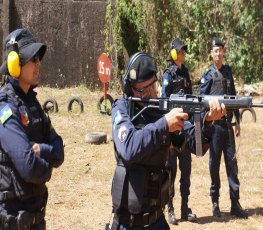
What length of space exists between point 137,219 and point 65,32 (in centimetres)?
1341

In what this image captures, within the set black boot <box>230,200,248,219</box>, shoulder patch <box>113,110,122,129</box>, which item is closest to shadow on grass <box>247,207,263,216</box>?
black boot <box>230,200,248,219</box>

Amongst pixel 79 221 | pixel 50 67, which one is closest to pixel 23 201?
pixel 79 221

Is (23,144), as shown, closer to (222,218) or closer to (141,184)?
(141,184)

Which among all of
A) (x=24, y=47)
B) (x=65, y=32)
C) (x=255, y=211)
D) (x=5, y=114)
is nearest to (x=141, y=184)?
(x=5, y=114)

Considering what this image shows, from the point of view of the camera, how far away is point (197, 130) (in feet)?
12.2

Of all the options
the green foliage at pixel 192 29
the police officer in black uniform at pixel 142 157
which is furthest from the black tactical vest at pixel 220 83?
the green foliage at pixel 192 29

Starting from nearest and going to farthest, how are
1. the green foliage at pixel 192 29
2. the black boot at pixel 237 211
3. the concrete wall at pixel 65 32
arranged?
the black boot at pixel 237 211 < the green foliage at pixel 192 29 < the concrete wall at pixel 65 32

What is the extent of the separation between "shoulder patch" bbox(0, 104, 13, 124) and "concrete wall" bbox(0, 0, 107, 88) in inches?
520

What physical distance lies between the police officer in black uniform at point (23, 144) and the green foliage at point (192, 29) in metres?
12.4

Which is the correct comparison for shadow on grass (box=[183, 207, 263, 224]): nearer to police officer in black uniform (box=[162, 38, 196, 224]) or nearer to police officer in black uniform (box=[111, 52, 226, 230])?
police officer in black uniform (box=[162, 38, 196, 224])

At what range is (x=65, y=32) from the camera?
16.5 meters

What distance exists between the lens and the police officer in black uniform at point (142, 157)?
3.52 m

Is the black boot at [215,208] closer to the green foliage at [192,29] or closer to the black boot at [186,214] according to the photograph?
the black boot at [186,214]

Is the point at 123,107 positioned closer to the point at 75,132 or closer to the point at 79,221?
the point at 79,221
